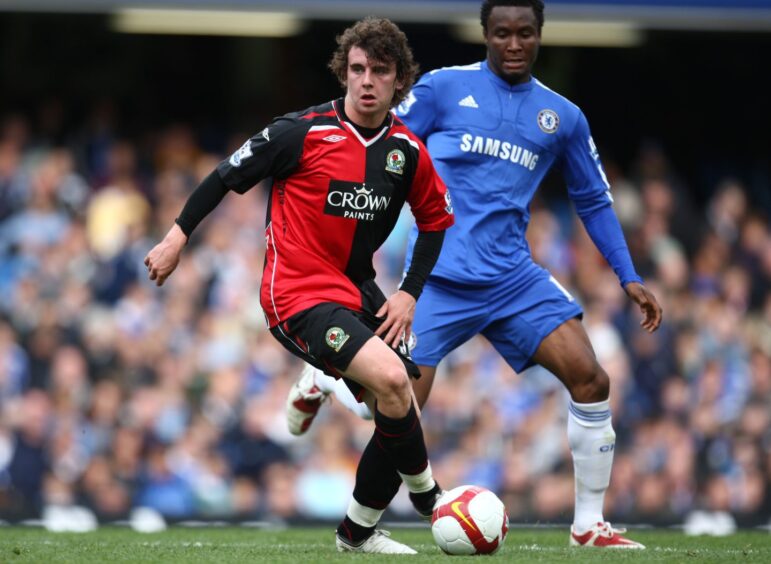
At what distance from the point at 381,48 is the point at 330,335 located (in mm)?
1296

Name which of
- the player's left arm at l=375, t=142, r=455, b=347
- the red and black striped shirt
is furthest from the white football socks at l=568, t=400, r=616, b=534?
the red and black striped shirt

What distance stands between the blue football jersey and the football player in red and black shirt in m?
0.70

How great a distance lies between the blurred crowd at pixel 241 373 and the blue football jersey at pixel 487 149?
514 cm

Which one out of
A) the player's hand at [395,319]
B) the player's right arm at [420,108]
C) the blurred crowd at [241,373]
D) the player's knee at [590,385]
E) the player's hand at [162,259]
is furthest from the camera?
the blurred crowd at [241,373]

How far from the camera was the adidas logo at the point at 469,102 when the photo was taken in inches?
259

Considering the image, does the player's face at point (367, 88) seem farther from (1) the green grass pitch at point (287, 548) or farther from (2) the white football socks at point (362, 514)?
(1) the green grass pitch at point (287, 548)

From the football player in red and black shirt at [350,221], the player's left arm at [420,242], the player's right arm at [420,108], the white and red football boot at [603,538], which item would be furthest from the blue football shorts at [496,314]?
the white and red football boot at [603,538]

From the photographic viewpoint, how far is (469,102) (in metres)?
6.60

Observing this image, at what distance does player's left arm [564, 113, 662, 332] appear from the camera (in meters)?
6.67

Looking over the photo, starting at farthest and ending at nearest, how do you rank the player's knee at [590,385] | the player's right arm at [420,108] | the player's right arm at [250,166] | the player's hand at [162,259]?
the player's right arm at [420,108]
the player's knee at [590,385]
the player's right arm at [250,166]
the player's hand at [162,259]

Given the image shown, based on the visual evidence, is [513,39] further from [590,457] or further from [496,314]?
[590,457]

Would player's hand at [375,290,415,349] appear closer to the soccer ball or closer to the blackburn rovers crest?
the blackburn rovers crest

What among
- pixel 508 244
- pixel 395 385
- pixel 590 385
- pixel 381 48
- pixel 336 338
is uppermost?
pixel 381 48

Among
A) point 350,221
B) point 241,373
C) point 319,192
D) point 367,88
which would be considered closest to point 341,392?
point 350,221
